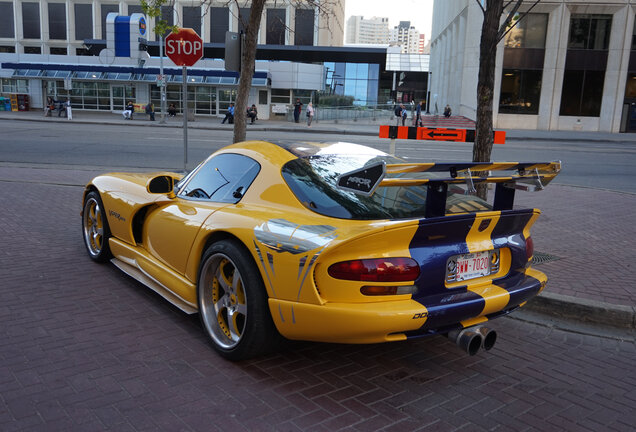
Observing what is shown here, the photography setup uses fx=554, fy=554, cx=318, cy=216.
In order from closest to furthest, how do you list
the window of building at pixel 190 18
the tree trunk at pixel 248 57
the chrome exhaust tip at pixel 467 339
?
the chrome exhaust tip at pixel 467 339, the tree trunk at pixel 248 57, the window of building at pixel 190 18

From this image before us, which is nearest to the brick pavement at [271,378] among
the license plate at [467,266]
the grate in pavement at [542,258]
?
the license plate at [467,266]

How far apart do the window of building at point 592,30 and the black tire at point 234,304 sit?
4135 centimetres

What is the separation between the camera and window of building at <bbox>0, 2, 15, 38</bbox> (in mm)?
61406

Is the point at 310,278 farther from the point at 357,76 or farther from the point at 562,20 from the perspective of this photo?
the point at 357,76

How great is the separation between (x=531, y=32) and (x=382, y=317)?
40.8 metres

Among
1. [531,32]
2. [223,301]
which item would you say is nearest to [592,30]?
[531,32]

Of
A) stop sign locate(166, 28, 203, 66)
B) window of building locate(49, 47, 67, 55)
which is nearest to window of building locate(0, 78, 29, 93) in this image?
window of building locate(49, 47, 67, 55)

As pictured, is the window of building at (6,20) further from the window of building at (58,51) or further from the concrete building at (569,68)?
the concrete building at (569,68)

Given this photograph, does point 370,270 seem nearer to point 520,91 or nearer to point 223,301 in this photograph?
point 223,301

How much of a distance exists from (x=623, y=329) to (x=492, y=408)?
6.72 ft

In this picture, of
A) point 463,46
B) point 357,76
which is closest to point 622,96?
point 463,46

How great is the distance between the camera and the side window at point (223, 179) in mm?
4004

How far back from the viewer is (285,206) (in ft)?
11.7

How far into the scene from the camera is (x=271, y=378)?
11.3ft
